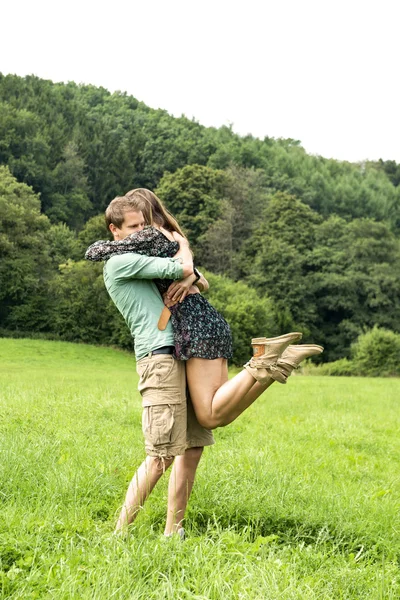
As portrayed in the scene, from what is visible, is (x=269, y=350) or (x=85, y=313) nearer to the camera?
(x=269, y=350)

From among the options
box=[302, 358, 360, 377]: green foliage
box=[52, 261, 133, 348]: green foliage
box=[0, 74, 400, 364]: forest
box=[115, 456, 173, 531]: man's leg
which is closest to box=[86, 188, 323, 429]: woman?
box=[115, 456, 173, 531]: man's leg

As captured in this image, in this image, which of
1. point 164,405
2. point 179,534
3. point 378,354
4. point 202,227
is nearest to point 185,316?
point 164,405

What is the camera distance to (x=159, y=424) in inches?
156

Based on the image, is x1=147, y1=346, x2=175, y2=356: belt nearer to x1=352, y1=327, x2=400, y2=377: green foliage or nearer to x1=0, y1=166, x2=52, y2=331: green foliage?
x1=352, y1=327, x2=400, y2=377: green foliage

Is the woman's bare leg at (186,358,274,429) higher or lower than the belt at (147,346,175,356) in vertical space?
lower

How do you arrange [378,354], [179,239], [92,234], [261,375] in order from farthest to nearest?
[92,234] → [378,354] → [179,239] → [261,375]

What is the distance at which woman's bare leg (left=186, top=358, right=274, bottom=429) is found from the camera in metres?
3.97

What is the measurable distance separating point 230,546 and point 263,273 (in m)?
58.3

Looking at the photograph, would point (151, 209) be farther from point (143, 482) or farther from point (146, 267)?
point (143, 482)

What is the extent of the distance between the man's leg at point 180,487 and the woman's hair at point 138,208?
4.99 ft

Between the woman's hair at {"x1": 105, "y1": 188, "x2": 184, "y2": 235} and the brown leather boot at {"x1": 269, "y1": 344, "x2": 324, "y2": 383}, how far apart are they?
4.10 feet

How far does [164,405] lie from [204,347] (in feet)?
1.40

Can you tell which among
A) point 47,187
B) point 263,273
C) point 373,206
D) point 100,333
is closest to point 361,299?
point 263,273

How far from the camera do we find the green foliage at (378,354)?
44.4m
